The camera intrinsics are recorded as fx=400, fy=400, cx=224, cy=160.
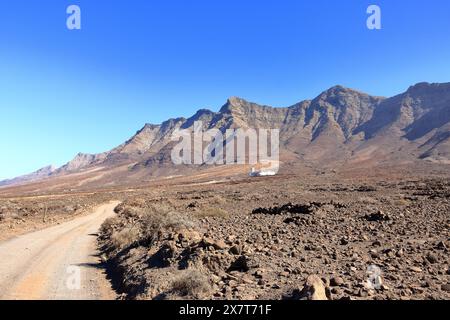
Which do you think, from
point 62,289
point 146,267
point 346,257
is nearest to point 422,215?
point 346,257

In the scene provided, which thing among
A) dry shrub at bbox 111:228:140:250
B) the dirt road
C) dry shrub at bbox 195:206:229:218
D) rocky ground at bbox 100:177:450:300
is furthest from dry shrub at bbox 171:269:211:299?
dry shrub at bbox 195:206:229:218

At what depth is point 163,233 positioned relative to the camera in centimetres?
1476

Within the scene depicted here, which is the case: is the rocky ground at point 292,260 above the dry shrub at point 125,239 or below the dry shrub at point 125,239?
above

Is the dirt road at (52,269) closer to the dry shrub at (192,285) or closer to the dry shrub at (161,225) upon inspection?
the dry shrub at (161,225)

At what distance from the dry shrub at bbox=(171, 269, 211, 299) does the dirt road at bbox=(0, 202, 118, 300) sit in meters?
2.45

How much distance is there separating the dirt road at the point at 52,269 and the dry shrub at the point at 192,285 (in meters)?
2.45

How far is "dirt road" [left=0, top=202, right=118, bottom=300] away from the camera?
984 centimetres

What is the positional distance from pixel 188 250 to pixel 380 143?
172490 mm

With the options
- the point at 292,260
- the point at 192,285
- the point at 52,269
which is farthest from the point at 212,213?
the point at 192,285

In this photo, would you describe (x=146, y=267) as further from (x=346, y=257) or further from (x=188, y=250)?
(x=346, y=257)

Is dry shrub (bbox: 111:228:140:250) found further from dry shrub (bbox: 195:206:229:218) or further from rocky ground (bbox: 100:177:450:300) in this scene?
dry shrub (bbox: 195:206:229:218)

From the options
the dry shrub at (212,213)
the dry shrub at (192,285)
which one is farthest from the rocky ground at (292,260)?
the dry shrub at (212,213)

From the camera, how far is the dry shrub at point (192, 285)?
26.6 feet

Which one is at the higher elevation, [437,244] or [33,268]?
[437,244]
